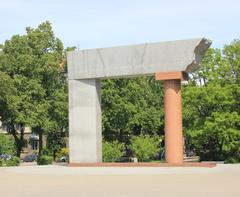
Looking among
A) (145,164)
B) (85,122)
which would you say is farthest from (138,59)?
(145,164)

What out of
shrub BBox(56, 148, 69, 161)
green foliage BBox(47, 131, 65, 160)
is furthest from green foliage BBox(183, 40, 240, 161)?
shrub BBox(56, 148, 69, 161)

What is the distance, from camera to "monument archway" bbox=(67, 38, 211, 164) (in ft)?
98.0

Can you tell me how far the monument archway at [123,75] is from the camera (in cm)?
2986

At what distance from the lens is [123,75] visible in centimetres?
3162

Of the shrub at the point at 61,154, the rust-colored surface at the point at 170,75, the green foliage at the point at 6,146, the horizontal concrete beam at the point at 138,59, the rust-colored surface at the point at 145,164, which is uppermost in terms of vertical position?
the horizontal concrete beam at the point at 138,59

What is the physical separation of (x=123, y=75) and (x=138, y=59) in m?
1.50

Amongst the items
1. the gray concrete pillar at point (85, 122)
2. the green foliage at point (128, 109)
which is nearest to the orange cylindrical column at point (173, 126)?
the gray concrete pillar at point (85, 122)

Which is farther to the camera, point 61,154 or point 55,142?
point 61,154

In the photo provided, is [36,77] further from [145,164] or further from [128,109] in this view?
[145,164]

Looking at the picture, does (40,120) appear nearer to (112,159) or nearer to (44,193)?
(112,159)

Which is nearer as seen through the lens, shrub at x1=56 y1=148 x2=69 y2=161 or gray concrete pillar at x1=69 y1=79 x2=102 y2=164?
gray concrete pillar at x1=69 y1=79 x2=102 y2=164

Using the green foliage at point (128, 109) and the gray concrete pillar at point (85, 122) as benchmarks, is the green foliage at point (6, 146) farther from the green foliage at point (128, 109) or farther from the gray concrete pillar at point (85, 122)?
the gray concrete pillar at point (85, 122)

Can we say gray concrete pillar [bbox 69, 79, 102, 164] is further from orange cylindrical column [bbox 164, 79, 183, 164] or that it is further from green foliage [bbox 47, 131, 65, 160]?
green foliage [bbox 47, 131, 65, 160]

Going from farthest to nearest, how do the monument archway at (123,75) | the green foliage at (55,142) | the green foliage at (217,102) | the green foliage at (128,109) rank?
the green foliage at (55,142), the green foliage at (128,109), the green foliage at (217,102), the monument archway at (123,75)
